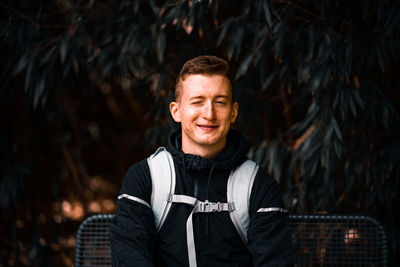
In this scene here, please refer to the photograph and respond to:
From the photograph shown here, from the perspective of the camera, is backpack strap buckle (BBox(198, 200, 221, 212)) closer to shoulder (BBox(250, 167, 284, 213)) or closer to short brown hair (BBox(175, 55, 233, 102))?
shoulder (BBox(250, 167, 284, 213))

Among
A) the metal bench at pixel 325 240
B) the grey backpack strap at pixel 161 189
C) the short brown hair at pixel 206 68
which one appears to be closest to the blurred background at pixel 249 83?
the metal bench at pixel 325 240

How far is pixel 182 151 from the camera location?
4.64ft

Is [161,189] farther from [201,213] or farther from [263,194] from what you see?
[263,194]

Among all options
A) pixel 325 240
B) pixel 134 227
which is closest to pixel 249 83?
pixel 325 240

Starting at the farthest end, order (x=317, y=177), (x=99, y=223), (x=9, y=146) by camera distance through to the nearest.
→ (x=9, y=146) < (x=317, y=177) < (x=99, y=223)

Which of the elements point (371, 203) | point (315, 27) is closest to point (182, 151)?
point (315, 27)

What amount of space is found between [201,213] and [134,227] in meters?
0.21

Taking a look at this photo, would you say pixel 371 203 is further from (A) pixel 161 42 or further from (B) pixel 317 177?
(A) pixel 161 42

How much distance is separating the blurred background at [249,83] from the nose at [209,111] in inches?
20.1

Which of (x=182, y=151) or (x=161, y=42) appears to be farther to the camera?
(x=161, y=42)

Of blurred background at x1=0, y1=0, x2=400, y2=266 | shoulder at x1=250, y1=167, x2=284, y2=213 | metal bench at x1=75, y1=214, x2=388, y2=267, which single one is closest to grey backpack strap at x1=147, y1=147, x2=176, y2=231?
shoulder at x1=250, y1=167, x2=284, y2=213

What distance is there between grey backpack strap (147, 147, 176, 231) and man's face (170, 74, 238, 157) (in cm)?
13

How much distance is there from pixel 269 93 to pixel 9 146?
1.54 metres

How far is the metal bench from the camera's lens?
1644 millimetres
